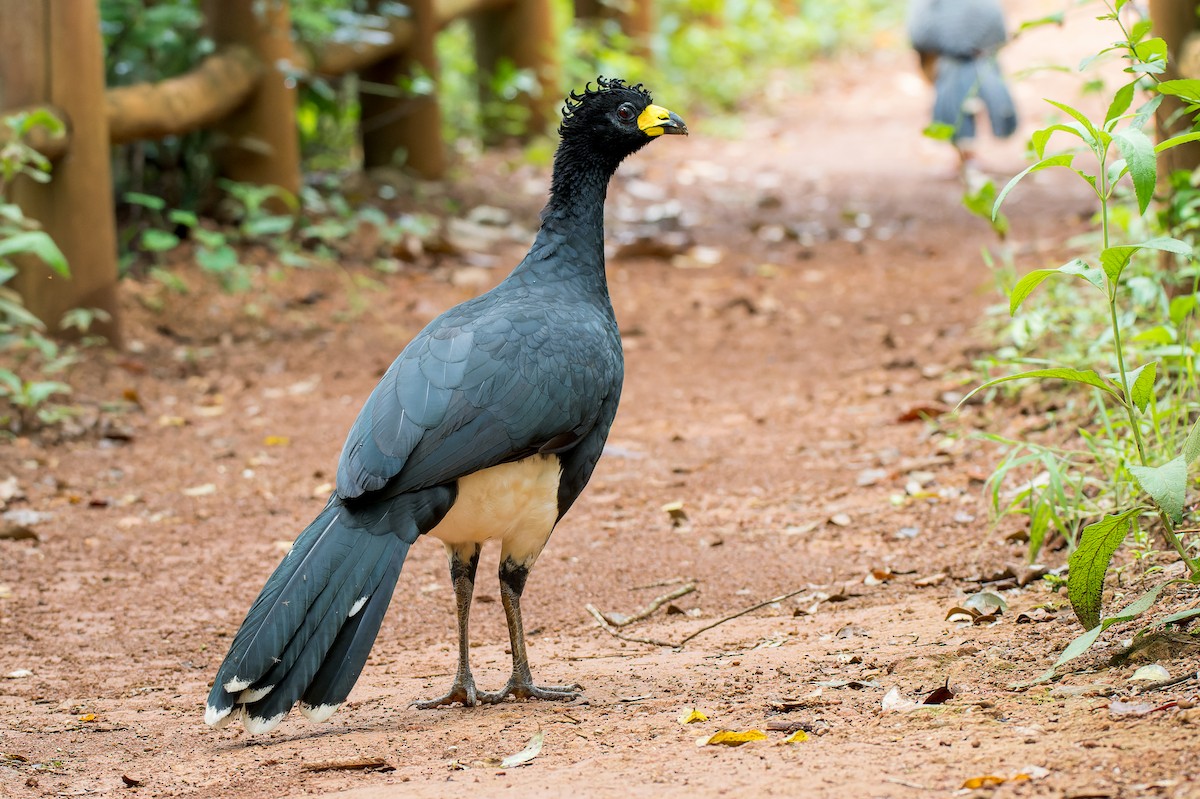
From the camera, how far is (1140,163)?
2633 mm

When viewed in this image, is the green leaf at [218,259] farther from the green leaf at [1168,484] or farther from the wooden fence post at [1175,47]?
the green leaf at [1168,484]

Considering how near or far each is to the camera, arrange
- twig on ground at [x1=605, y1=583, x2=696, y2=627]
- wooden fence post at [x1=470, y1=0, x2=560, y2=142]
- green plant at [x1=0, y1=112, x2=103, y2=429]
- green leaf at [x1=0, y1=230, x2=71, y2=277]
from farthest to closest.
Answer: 1. wooden fence post at [x1=470, y1=0, x2=560, y2=142]
2. green plant at [x1=0, y1=112, x2=103, y2=429]
3. green leaf at [x1=0, y1=230, x2=71, y2=277]
4. twig on ground at [x1=605, y1=583, x2=696, y2=627]

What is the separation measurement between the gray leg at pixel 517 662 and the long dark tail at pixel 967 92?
7680mm

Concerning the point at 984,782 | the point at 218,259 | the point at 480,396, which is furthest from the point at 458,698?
the point at 218,259

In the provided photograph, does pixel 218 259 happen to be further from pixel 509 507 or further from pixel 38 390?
pixel 509 507

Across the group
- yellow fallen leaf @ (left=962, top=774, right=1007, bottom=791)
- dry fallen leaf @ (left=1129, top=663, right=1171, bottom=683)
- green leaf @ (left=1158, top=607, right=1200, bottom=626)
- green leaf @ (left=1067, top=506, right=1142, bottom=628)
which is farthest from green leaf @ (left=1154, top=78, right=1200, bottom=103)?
yellow fallen leaf @ (left=962, top=774, right=1007, bottom=791)

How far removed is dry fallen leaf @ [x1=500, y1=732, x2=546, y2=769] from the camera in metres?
2.83

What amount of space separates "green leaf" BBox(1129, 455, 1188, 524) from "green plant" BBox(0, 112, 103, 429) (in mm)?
4433

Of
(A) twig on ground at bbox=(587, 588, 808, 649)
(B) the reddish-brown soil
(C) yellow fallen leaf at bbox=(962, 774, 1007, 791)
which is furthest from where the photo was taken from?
(A) twig on ground at bbox=(587, 588, 808, 649)

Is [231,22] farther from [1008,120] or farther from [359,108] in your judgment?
[1008,120]

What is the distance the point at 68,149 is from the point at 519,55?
6483mm

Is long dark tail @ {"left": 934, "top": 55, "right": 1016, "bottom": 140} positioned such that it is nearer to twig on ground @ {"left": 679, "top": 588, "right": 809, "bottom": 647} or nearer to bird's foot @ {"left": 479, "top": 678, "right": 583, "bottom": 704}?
twig on ground @ {"left": 679, "top": 588, "right": 809, "bottom": 647}

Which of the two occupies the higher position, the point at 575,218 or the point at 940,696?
the point at 575,218

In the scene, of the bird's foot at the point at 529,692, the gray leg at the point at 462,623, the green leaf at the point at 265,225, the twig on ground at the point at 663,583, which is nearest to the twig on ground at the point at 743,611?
the twig on ground at the point at 663,583
